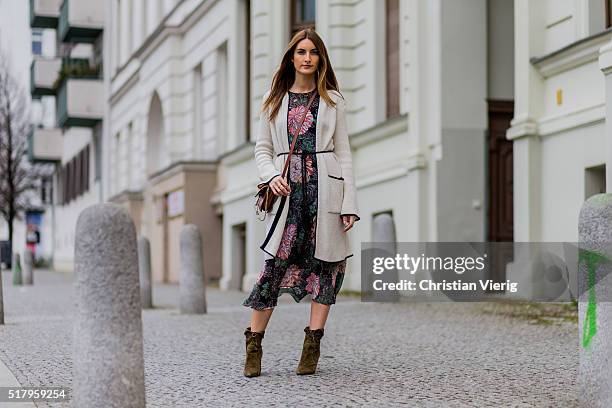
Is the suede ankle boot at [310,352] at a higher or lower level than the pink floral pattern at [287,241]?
lower

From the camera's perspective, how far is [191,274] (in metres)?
12.4

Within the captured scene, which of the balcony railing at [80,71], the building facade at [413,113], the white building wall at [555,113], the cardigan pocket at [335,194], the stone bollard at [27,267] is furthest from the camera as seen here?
the balcony railing at [80,71]

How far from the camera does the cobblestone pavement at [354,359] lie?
19.0 feet

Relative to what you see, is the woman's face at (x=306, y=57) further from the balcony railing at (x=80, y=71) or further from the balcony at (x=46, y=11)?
the balcony at (x=46, y=11)

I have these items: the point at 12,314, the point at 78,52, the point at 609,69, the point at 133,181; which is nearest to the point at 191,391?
the point at 609,69

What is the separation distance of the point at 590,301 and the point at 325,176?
1853mm

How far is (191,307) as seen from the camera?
484 inches

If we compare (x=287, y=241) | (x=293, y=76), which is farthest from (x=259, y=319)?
(x=293, y=76)

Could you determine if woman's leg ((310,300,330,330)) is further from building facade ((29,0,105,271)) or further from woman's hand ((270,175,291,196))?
building facade ((29,0,105,271))

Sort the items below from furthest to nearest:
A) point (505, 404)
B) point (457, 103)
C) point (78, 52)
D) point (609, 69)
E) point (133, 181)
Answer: point (78, 52)
point (133, 181)
point (457, 103)
point (609, 69)
point (505, 404)

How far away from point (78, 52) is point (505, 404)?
40.8m

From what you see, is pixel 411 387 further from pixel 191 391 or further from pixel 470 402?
pixel 191 391

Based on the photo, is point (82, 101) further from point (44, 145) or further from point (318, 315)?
point (318, 315)

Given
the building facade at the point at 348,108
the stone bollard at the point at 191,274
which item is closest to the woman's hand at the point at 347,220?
the stone bollard at the point at 191,274
